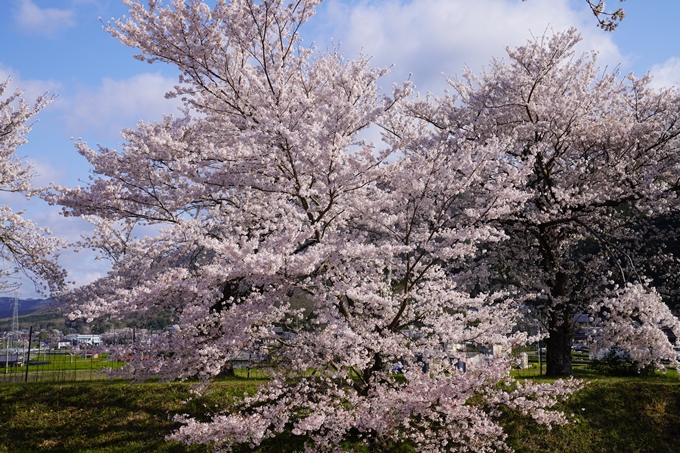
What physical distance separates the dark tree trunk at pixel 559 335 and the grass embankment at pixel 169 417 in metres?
1.94

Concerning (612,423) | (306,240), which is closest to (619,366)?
(612,423)

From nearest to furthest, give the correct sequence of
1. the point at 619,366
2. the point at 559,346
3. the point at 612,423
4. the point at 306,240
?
the point at 306,240, the point at 612,423, the point at 559,346, the point at 619,366

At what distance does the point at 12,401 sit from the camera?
39.5ft

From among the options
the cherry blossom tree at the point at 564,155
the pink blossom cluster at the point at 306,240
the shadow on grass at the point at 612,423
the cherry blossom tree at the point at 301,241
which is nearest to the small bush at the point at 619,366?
the cherry blossom tree at the point at 564,155

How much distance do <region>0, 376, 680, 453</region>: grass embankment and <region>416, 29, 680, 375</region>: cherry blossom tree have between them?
2.52m

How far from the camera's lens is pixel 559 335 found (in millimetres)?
14211

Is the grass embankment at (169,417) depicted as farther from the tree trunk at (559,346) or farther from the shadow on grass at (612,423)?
the tree trunk at (559,346)

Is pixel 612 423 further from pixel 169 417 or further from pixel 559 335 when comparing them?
pixel 169 417

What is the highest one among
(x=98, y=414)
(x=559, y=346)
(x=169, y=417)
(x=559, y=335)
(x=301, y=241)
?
(x=301, y=241)

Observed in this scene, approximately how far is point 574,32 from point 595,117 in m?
2.69

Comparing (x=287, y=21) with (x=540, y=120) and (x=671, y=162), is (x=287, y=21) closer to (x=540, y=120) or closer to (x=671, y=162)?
(x=540, y=120)

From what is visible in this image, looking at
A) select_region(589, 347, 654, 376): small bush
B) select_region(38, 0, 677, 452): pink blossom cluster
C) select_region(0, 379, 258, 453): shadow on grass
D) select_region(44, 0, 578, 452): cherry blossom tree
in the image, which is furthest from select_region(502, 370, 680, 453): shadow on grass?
select_region(0, 379, 258, 453): shadow on grass

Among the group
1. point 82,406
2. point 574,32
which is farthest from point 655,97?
point 82,406

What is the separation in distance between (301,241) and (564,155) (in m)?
10.3
